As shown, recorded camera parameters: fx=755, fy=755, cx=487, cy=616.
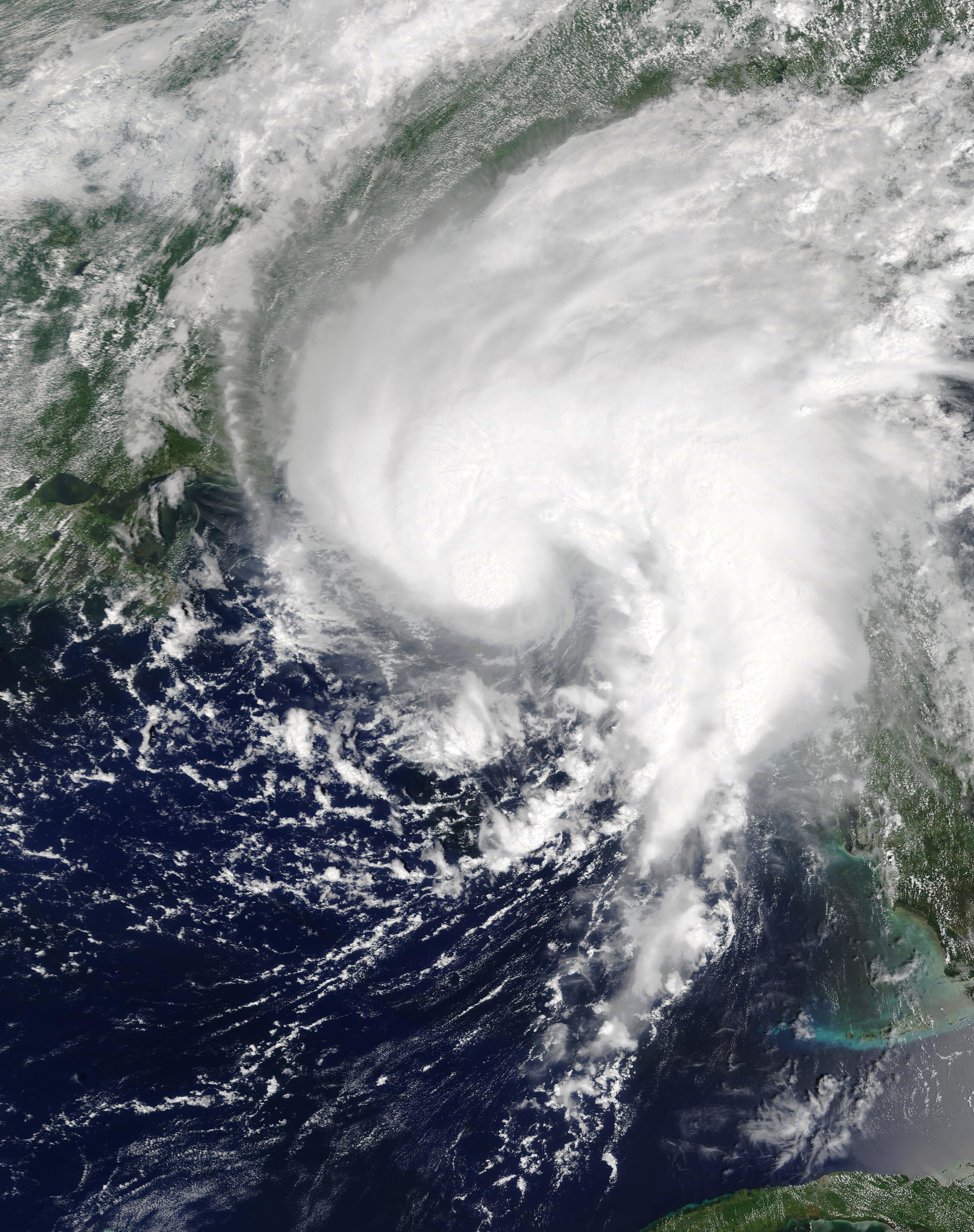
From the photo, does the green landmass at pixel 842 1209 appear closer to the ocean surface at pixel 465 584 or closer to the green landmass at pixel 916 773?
the ocean surface at pixel 465 584

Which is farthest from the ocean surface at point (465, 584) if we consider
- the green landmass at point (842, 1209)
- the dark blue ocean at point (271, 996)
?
the green landmass at point (842, 1209)

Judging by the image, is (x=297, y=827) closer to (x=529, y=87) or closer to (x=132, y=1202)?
(x=132, y=1202)

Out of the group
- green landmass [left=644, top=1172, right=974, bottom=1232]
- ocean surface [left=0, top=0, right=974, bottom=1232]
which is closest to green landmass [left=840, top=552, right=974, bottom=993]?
ocean surface [left=0, top=0, right=974, bottom=1232]

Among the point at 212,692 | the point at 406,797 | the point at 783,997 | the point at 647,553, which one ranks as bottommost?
the point at 783,997

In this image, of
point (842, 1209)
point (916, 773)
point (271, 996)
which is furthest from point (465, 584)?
point (842, 1209)

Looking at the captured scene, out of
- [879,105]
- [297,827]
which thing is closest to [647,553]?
[297,827]

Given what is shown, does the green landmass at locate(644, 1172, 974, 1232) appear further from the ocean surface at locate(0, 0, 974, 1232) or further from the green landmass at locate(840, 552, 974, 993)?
the green landmass at locate(840, 552, 974, 993)
